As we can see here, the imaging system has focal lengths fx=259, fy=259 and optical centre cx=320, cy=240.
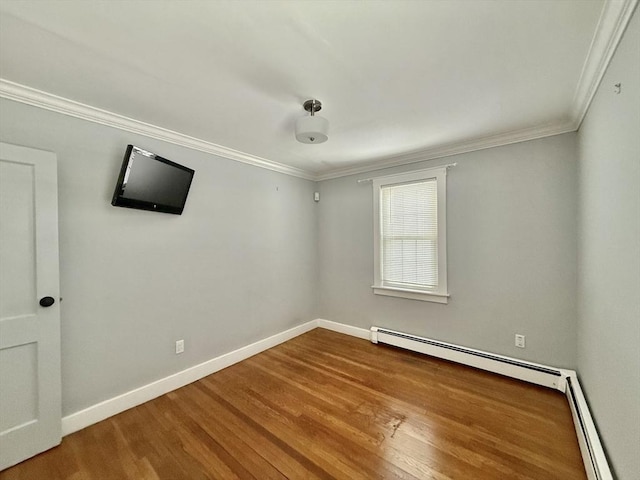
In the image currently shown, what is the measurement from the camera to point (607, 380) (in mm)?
1455

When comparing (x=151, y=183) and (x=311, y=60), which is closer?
(x=311, y=60)

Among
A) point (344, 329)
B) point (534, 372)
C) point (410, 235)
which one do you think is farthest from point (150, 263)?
point (534, 372)

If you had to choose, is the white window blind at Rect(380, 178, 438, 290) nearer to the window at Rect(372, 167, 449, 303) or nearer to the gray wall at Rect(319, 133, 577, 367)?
the window at Rect(372, 167, 449, 303)

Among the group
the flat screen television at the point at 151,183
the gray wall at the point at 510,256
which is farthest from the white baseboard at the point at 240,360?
the flat screen television at the point at 151,183

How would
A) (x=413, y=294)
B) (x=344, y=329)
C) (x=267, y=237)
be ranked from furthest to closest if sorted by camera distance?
(x=344, y=329), (x=267, y=237), (x=413, y=294)

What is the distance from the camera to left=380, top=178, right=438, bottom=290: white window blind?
3.09 m

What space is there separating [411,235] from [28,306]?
137 inches

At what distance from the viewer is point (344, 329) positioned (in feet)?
12.6

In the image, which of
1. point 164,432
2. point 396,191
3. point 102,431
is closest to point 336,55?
point 396,191

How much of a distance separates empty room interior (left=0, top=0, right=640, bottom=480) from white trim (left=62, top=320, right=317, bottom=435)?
19mm

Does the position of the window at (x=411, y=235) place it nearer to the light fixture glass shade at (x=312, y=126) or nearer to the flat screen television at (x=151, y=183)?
the light fixture glass shade at (x=312, y=126)

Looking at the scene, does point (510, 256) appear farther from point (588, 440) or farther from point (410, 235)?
point (588, 440)

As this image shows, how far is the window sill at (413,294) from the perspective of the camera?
298cm

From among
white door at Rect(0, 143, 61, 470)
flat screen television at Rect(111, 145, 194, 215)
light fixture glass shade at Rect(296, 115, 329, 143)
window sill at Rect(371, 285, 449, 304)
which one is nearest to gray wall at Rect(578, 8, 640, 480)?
window sill at Rect(371, 285, 449, 304)
